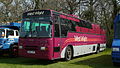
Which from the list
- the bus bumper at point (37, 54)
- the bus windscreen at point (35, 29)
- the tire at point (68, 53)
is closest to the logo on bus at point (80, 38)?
the tire at point (68, 53)

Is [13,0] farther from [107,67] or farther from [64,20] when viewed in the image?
[107,67]

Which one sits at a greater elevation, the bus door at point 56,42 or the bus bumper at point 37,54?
the bus door at point 56,42

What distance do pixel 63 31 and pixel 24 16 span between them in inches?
107

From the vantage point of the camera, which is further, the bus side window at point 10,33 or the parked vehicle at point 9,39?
the bus side window at point 10,33

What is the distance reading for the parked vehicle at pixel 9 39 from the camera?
539 inches

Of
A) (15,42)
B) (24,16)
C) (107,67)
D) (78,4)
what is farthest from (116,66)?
(78,4)

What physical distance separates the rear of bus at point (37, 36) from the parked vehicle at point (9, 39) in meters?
2.68

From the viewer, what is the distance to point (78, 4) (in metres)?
30.4

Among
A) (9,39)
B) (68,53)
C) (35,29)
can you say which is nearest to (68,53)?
(68,53)

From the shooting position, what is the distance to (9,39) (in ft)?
46.3

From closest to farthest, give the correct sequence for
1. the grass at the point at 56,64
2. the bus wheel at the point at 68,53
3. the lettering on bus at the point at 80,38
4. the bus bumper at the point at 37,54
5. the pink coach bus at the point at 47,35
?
1. the grass at the point at 56,64
2. the bus bumper at the point at 37,54
3. the pink coach bus at the point at 47,35
4. the bus wheel at the point at 68,53
5. the lettering on bus at the point at 80,38

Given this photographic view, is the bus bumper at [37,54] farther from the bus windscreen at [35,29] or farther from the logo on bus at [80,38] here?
the logo on bus at [80,38]

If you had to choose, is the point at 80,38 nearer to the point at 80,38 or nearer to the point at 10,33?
the point at 80,38

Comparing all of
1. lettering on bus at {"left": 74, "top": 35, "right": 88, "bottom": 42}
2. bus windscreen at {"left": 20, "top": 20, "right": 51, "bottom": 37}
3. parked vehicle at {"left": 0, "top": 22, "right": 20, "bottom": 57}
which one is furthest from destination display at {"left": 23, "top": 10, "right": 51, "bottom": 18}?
lettering on bus at {"left": 74, "top": 35, "right": 88, "bottom": 42}
